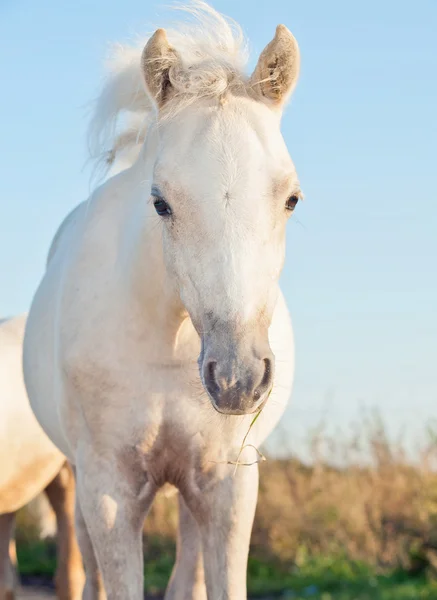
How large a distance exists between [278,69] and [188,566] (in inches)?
89.4

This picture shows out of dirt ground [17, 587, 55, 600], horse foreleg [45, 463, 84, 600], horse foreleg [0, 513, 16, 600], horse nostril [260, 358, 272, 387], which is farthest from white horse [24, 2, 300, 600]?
dirt ground [17, 587, 55, 600]

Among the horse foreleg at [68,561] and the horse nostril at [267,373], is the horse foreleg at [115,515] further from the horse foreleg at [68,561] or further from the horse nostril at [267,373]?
the horse foreleg at [68,561]

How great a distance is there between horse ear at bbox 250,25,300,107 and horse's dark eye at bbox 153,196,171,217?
0.56 metres

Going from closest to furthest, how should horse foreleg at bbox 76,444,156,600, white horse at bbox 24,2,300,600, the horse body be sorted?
white horse at bbox 24,2,300,600 → horse foreleg at bbox 76,444,156,600 → the horse body

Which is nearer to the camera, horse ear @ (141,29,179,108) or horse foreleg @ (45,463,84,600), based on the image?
horse ear @ (141,29,179,108)

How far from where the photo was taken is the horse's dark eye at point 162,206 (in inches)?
119

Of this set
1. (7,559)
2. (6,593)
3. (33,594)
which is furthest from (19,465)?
(33,594)

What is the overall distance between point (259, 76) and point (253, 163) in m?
0.49

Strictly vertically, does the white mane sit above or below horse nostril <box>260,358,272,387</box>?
above

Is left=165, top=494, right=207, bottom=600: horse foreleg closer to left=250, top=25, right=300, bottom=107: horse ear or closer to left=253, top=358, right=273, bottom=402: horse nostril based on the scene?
left=253, top=358, right=273, bottom=402: horse nostril

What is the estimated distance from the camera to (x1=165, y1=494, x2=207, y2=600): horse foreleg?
164 inches

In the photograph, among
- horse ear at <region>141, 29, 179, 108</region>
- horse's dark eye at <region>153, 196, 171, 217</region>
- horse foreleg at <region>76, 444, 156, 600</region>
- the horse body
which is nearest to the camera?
horse's dark eye at <region>153, 196, 171, 217</region>

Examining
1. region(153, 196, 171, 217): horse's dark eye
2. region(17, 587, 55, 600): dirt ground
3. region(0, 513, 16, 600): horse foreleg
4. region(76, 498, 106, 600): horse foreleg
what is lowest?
region(17, 587, 55, 600): dirt ground

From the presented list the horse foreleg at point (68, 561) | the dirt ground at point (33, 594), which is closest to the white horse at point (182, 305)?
the horse foreleg at point (68, 561)
